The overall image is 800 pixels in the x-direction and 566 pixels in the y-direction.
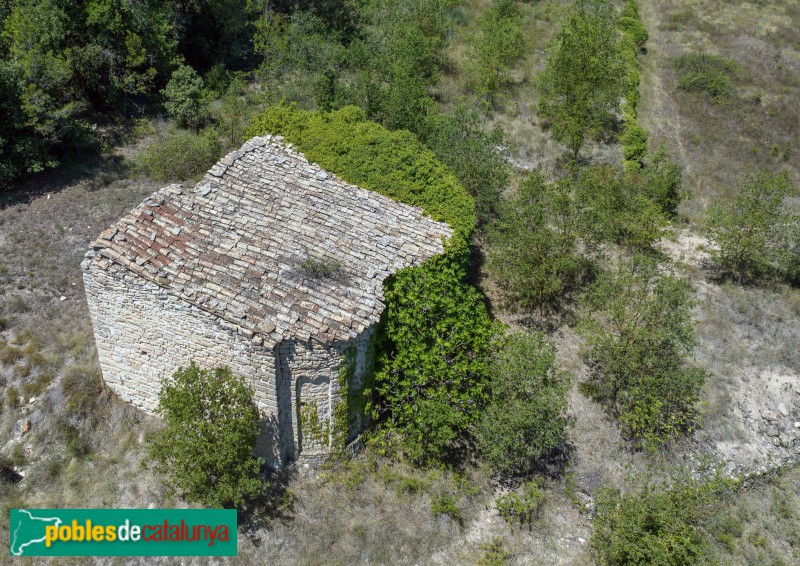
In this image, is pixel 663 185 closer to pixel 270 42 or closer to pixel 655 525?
pixel 655 525

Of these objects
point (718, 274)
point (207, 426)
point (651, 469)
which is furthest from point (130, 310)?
point (718, 274)

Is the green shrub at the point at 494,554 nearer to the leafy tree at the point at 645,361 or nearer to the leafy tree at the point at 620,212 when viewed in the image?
the leafy tree at the point at 645,361

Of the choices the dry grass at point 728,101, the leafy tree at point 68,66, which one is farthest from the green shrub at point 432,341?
the dry grass at point 728,101

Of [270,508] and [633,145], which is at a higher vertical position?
[633,145]

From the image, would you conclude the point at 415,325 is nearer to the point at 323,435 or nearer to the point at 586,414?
the point at 323,435

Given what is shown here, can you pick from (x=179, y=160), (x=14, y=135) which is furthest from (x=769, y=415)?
(x=14, y=135)

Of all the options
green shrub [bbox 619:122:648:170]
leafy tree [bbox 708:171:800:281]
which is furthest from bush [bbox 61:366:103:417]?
green shrub [bbox 619:122:648:170]

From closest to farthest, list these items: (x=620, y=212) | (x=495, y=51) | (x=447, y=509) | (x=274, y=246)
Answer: (x=447, y=509) < (x=274, y=246) < (x=620, y=212) < (x=495, y=51)
